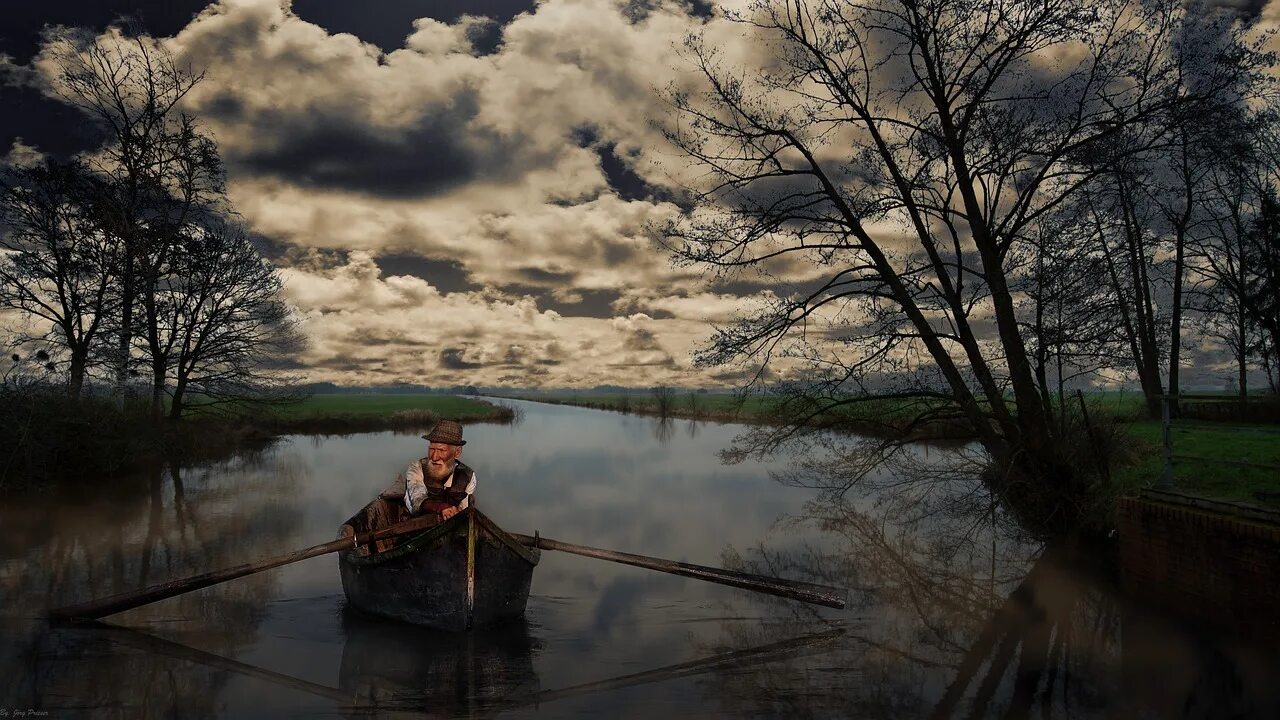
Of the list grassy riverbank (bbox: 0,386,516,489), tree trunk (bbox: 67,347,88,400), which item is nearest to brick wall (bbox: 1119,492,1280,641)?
grassy riverbank (bbox: 0,386,516,489)

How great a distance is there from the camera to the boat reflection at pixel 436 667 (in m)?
6.97

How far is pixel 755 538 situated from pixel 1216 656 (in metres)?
9.55

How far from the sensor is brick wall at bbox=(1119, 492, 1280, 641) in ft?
23.4

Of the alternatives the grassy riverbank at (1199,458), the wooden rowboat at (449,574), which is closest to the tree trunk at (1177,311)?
the grassy riverbank at (1199,458)

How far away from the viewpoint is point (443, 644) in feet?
27.4

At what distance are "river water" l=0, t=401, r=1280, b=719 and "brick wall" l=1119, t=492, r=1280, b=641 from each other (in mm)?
324

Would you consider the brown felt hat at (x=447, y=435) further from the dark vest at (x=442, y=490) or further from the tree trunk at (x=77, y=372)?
the tree trunk at (x=77, y=372)

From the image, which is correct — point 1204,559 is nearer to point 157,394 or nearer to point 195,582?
point 195,582

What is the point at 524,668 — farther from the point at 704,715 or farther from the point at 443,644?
the point at 704,715

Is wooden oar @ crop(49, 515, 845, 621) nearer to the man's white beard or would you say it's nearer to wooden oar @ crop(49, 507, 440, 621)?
wooden oar @ crop(49, 507, 440, 621)

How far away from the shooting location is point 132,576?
12.0 m

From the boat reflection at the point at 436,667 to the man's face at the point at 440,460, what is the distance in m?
1.96

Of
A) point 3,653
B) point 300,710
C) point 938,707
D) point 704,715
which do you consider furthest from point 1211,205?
point 3,653

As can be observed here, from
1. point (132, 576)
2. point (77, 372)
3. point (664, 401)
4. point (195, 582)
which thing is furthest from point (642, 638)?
point (664, 401)
